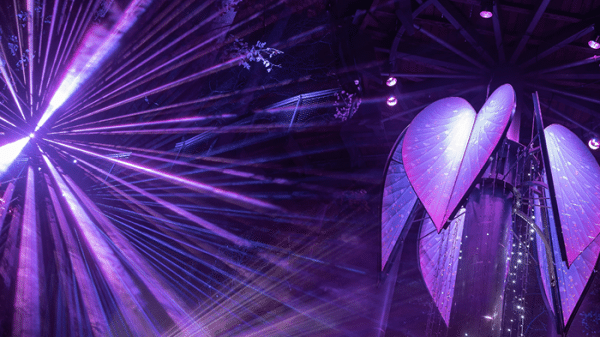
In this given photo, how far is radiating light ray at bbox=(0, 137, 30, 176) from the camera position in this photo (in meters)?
5.29

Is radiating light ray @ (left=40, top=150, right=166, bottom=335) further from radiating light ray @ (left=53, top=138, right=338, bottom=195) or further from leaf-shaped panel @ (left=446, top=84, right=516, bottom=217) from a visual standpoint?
leaf-shaped panel @ (left=446, top=84, right=516, bottom=217)

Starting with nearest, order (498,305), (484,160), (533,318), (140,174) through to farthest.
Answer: (484,160)
(498,305)
(533,318)
(140,174)

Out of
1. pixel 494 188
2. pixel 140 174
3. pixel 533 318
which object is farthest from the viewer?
pixel 140 174

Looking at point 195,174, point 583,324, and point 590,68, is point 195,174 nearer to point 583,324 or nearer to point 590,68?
point 590,68

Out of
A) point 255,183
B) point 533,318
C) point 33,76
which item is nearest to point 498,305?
point 533,318

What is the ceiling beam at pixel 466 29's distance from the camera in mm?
3970

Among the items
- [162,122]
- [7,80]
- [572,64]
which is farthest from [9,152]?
[572,64]

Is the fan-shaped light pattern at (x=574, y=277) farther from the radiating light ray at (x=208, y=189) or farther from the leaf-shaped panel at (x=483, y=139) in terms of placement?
the radiating light ray at (x=208, y=189)

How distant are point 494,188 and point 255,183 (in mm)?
4866

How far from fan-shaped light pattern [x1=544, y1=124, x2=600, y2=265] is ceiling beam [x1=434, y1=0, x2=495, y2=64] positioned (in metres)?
1.59

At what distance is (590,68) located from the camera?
13.3 ft

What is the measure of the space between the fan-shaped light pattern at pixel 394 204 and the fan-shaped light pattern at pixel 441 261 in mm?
326

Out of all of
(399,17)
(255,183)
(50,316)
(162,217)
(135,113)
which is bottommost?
(50,316)

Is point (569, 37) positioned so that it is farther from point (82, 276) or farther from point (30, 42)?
point (82, 276)
